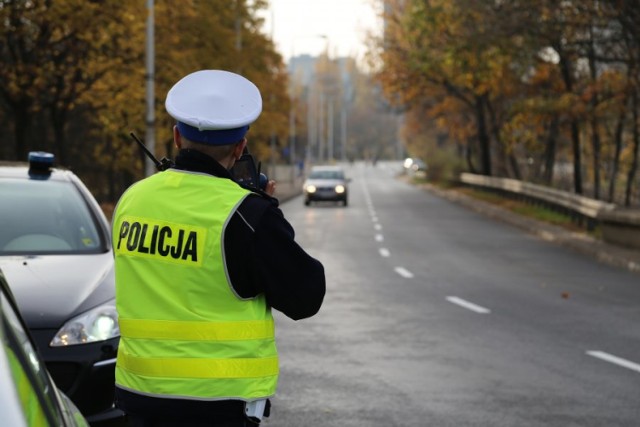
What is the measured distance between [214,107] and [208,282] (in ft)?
1.61

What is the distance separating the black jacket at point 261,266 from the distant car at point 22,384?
1.15ft

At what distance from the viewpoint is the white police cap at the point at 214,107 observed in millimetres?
3533

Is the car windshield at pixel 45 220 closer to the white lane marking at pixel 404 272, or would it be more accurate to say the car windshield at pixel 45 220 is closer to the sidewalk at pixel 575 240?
the white lane marking at pixel 404 272

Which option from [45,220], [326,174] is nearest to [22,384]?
[45,220]

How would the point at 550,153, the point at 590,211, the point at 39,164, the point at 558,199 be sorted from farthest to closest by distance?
the point at 550,153 → the point at 558,199 → the point at 590,211 → the point at 39,164

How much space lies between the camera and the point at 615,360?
10.2 meters

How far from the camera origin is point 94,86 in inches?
1072

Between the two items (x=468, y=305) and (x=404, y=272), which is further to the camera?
(x=404, y=272)

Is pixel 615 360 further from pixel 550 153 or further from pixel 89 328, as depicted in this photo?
pixel 550 153

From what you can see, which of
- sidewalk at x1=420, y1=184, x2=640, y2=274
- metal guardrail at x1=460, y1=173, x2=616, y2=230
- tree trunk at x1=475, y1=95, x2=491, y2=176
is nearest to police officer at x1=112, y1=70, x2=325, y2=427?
sidewalk at x1=420, y1=184, x2=640, y2=274

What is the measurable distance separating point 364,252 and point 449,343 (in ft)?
39.6

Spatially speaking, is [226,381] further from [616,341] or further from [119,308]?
[616,341]

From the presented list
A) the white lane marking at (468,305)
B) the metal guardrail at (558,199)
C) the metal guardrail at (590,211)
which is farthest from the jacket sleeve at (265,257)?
the metal guardrail at (558,199)

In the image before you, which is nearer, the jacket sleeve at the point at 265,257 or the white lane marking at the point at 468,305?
the jacket sleeve at the point at 265,257
